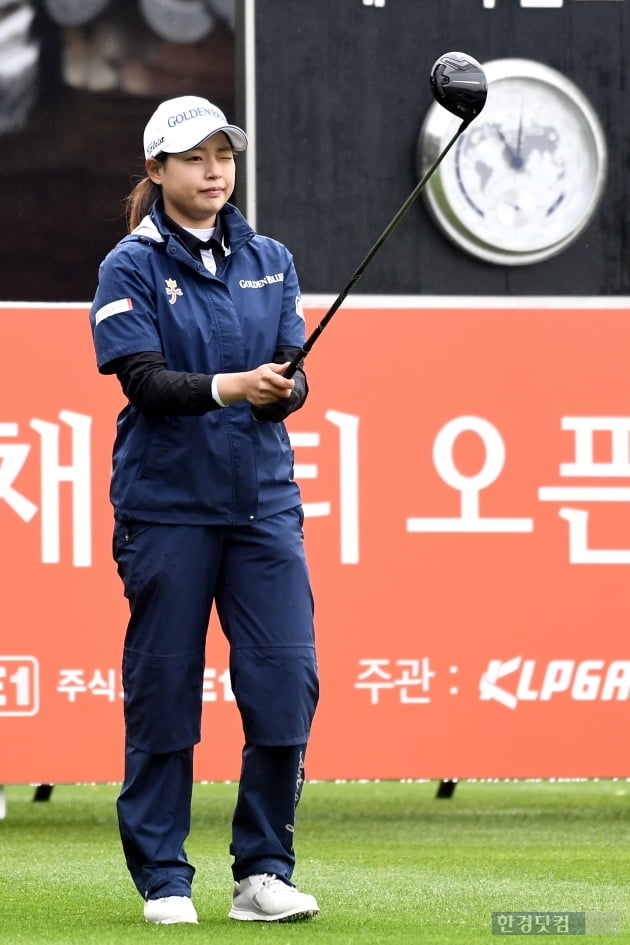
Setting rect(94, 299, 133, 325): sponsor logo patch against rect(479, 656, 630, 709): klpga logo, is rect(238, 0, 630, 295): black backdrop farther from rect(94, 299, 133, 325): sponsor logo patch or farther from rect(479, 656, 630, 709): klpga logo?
rect(94, 299, 133, 325): sponsor logo patch

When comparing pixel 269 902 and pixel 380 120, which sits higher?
pixel 380 120

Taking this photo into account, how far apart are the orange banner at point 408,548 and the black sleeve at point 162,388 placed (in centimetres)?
223

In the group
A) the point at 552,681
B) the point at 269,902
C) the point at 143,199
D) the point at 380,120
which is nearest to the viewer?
the point at 269,902

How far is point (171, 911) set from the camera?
377 cm

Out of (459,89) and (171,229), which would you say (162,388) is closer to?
(171,229)

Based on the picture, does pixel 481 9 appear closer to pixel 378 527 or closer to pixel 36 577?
pixel 378 527

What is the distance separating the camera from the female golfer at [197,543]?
12.6ft

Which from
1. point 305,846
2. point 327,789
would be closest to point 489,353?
point 305,846

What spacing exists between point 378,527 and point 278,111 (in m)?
1.84

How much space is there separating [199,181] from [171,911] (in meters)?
1.44

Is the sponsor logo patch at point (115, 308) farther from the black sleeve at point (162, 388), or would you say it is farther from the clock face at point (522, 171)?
the clock face at point (522, 171)

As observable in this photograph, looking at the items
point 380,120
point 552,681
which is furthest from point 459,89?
point 380,120

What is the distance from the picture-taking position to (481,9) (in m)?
7.22

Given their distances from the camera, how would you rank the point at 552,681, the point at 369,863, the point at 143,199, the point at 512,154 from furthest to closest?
the point at 512,154, the point at 552,681, the point at 369,863, the point at 143,199
